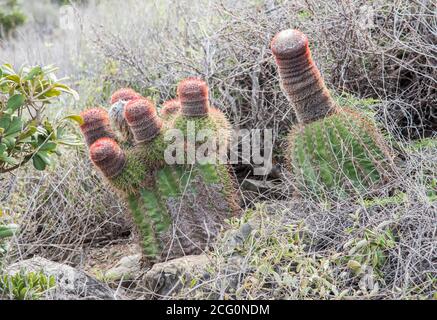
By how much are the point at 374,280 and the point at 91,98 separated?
2.71 meters

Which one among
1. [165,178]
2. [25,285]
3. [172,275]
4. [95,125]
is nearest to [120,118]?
[95,125]

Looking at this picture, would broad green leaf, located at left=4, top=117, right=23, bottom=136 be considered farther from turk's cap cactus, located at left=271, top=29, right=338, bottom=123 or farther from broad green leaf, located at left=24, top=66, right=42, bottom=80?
turk's cap cactus, located at left=271, top=29, right=338, bottom=123

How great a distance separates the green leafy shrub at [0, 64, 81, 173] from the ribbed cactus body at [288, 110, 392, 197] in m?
1.11

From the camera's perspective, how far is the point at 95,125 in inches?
122

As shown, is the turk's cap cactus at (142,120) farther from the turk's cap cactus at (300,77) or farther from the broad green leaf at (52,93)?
the turk's cap cactus at (300,77)

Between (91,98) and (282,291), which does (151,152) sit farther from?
(91,98)

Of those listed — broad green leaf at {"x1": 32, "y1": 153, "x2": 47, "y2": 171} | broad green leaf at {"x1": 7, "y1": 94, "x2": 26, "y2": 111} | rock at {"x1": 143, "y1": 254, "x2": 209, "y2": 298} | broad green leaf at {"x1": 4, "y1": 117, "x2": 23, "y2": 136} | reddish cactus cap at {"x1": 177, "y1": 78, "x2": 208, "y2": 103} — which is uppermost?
broad green leaf at {"x1": 7, "y1": 94, "x2": 26, "y2": 111}

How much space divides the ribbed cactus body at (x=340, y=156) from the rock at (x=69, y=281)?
1056 mm

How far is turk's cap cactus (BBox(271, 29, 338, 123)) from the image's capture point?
285 centimetres

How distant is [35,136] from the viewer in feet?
9.07

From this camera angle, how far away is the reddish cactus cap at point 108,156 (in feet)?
9.45

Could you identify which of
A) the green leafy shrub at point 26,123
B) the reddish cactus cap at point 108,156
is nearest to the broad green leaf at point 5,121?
the green leafy shrub at point 26,123

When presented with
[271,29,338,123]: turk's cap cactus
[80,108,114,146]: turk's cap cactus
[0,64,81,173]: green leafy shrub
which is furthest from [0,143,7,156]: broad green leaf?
[271,29,338,123]: turk's cap cactus
